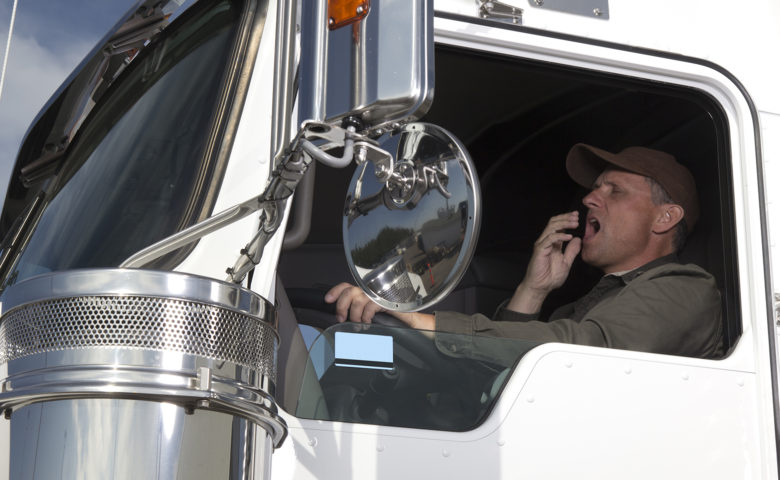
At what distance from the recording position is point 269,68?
167 cm

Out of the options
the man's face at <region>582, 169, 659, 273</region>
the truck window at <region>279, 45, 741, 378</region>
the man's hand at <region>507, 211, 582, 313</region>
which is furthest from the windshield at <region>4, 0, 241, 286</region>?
the man's face at <region>582, 169, 659, 273</region>

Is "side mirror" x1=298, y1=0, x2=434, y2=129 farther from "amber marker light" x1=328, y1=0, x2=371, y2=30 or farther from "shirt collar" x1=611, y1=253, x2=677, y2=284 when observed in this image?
"shirt collar" x1=611, y1=253, x2=677, y2=284

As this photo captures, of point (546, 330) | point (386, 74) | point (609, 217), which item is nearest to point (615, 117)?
point (609, 217)

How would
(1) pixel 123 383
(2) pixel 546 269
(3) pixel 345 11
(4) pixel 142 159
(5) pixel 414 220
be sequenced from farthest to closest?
(2) pixel 546 269, (4) pixel 142 159, (5) pixel 414 220, (3) pixel 345 11, (1) pixel 123 383

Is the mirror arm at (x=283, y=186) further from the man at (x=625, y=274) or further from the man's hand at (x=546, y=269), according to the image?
the man's hand at (x=546, y=269)

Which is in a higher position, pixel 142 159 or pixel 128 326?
pixel 142 159

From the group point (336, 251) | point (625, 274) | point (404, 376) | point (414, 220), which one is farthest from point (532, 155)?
point (414, 220)

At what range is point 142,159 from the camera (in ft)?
5.41

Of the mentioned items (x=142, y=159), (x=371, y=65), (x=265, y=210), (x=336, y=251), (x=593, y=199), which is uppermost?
(x=593, y=199)

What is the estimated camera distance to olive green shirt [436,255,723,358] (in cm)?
195

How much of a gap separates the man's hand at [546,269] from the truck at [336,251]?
0.32m

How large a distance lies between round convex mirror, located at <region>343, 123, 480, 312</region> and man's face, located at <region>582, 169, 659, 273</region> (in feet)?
4.31

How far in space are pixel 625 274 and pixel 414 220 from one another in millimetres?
1265

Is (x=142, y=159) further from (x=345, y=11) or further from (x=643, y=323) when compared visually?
(x=643, y=323)
